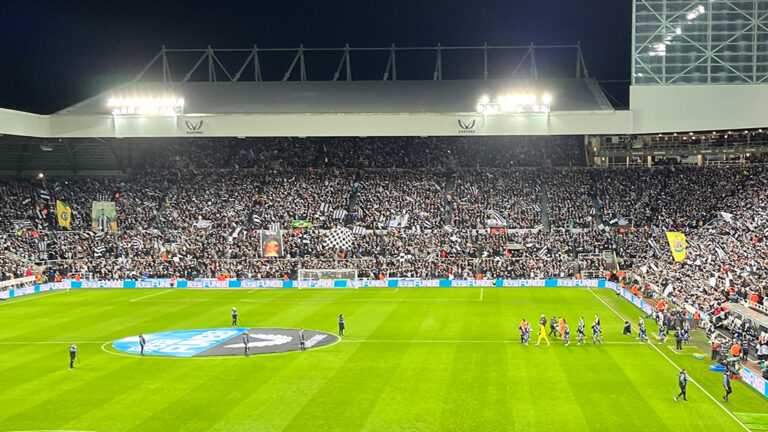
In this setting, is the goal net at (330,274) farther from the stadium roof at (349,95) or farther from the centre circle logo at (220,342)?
the centre circle logo at (220,342)

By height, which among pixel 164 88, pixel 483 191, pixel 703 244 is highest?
pixel 164 88

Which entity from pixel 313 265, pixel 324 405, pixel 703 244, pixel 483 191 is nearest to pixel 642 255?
pixel 703 244

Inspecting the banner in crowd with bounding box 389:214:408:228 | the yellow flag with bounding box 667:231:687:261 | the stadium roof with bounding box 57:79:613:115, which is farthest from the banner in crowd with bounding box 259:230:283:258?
the yellow flag with bounding box 667:231:687:261

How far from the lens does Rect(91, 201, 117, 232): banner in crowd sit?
69.6 metres

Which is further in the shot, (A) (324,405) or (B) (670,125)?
(B) (670,125)

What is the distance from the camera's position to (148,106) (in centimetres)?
6438

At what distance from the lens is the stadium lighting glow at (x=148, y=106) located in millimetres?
64250

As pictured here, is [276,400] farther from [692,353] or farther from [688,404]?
[692,353]

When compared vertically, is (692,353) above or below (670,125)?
below

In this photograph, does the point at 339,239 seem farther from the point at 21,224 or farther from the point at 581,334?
the point at 581,334

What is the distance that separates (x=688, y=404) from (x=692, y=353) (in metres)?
8.85

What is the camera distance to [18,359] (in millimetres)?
33375

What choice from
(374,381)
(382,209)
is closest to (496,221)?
(382,209)

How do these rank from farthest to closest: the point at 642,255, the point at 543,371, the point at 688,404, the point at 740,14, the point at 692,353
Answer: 1. the point at 642,255
2. the point at 740,14
3. the point at 692,353
4. the point at 543,371
5. the point at 688,404
